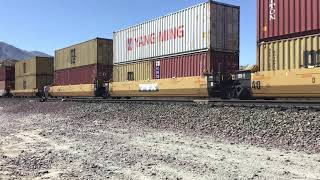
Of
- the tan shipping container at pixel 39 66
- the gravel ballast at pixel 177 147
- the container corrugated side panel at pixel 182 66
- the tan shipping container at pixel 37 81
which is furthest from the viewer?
the tan shipping container at pixel 37 81

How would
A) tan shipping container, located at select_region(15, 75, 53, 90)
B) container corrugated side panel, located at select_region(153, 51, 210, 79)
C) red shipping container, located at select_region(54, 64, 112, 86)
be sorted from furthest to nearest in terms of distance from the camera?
tan shipping container, located at select_region(15, 75, 53, 90)
red shipping container, located at select_region(54, 64, 112, 86)
container corrugated side panel, located at select_region(153, 51, 210, 79)

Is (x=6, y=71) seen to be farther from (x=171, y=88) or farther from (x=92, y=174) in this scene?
(x=92, y=174)

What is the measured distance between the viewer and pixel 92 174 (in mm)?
8250

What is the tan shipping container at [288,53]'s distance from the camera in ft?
44.9

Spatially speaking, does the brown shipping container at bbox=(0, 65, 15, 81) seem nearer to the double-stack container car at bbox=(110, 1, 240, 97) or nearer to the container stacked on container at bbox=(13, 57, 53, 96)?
the container stacked on container at bbox=(13, 57, 53, 96)

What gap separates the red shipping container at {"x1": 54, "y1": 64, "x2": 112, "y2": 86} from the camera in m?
30.4

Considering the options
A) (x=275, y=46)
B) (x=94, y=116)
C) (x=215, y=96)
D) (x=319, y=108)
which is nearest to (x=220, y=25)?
(x=215, y=96)

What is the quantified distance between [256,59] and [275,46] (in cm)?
109

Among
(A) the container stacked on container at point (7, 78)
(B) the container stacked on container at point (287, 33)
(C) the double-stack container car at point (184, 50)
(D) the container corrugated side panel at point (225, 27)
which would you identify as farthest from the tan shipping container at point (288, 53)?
(A) the container stacked on container at point (7, 78)

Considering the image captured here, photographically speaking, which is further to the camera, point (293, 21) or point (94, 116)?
point (94, 116)

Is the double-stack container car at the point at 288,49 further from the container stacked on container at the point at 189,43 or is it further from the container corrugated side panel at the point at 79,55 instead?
the container corrugated side panel at the point at 79,55

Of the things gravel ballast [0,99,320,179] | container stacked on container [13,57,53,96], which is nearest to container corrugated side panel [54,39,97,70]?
container stacked on container [13,57,53,96]

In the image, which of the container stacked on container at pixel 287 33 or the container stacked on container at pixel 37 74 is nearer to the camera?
the container stacked on container at pixel 287 33

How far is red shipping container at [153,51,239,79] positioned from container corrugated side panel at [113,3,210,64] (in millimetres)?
366
